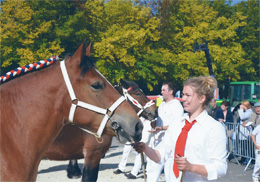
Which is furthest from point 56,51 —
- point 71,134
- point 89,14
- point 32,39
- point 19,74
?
point 19,74

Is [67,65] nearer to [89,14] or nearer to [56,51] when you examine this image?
[56,51]

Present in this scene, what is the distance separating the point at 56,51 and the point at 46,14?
2.94m

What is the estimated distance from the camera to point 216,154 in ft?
8.64

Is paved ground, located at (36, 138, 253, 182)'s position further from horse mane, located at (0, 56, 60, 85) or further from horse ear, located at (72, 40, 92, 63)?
horse ear, located at (72, 40, 92, 63)

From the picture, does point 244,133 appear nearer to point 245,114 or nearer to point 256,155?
point 245,114

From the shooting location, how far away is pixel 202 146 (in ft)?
8.86

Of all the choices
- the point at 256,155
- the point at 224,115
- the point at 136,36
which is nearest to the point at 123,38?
the point at 136,36

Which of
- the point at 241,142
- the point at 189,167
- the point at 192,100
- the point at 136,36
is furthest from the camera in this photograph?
the point at 136,36

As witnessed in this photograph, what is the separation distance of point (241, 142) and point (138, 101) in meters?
4.37

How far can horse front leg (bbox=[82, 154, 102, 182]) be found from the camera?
561cm

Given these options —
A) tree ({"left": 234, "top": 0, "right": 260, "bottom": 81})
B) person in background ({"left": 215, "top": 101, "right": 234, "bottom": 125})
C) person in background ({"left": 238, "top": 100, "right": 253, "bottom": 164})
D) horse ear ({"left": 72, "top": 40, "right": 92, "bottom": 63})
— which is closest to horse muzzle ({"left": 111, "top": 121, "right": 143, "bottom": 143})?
horse ear ({"left": 72, "top": 40, "right": 92, "bottom": 63})

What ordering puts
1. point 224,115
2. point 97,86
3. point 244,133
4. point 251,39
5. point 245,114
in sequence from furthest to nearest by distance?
point 251,39 < point 224,115 < point 245,114 < point 244,133 < point 97,86

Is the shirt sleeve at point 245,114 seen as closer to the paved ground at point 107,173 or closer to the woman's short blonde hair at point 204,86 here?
the paved ground at point 107,173

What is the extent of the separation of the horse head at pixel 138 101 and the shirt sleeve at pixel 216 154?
173 inches
